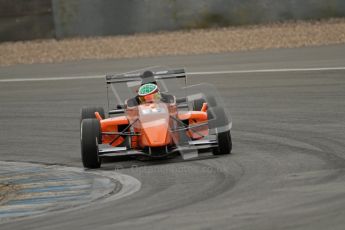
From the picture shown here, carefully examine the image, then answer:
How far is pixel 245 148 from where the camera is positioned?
11.6 metres

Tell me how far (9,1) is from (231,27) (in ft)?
16.8

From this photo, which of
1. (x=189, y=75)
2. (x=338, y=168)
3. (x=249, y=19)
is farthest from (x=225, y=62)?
(x=338, y=168)

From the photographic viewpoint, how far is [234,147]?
11.8 m

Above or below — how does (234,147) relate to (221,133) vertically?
below

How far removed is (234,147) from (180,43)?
10722mm

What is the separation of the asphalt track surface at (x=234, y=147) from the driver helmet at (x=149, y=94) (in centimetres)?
90

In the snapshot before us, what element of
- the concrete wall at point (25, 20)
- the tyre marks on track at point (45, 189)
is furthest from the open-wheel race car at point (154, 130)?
the concrete wall at point (25, 20)

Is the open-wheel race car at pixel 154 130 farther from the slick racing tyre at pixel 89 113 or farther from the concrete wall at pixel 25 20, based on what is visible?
the concrete wall at pixel 25 20

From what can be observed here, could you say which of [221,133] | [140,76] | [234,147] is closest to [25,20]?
[140,76]

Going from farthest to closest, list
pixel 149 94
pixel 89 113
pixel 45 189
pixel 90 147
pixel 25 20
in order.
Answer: pixel 25 20
pixel 89 113
pixel 149 94
pixel 90 147
pixel 45 189

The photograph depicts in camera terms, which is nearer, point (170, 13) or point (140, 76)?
point (140, 76)

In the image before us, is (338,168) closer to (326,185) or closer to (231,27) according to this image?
(326,185)

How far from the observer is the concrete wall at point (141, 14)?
22234 millimetres

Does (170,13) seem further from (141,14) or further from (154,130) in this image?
(154,130)
